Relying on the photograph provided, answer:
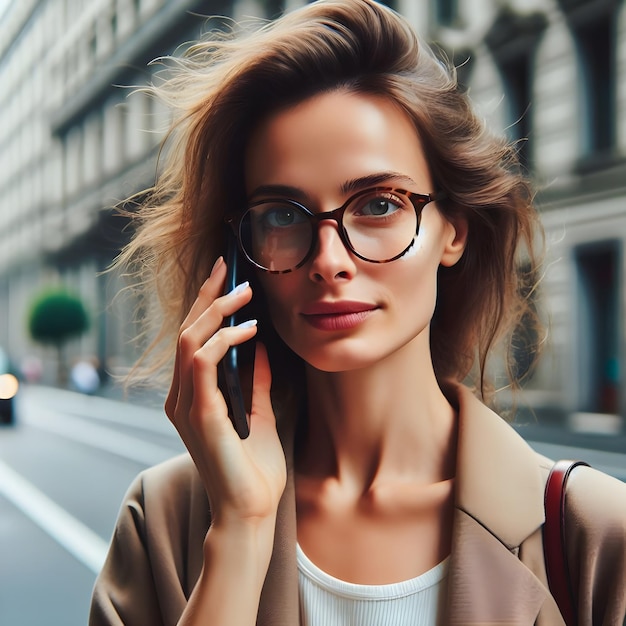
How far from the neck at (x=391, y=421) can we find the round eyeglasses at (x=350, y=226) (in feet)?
0.52

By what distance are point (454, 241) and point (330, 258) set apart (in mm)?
211

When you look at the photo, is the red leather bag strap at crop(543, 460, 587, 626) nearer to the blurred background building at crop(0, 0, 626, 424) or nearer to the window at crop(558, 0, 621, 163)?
the blurred background building at crop(0, 0, 626, 424)

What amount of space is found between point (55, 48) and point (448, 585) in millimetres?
2523

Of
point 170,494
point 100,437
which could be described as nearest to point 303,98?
point 170,494

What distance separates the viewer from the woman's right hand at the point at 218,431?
809 millimetres

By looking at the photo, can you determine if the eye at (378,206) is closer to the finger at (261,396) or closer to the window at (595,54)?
the finger at (261,396)

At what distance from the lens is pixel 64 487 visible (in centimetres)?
373

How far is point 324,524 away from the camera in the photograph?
3.05 feet

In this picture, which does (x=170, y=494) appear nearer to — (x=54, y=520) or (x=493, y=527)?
(x=493, y=527)

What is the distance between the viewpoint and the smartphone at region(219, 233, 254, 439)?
32.8 inches

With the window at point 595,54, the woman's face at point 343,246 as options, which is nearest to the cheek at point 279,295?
the woman's face at point 343,246

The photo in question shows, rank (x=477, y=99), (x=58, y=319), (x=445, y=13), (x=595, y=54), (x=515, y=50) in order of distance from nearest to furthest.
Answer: (x=477, y=99) < (x=445, y=13) < (x=515, y=50) < (x=595, y=54) < (x=58, y=319)

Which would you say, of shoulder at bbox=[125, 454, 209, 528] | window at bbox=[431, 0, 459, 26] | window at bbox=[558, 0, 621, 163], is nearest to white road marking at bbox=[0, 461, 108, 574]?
shoulder at bbox=[125, 454, 209, 528]

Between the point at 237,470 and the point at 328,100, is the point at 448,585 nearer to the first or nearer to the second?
the point at 237,470
